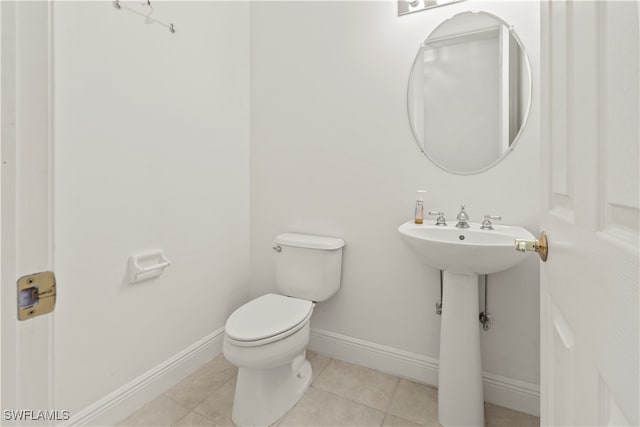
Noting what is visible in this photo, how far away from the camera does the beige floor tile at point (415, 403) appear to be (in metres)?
1.44

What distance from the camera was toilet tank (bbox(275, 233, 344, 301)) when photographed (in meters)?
1.75

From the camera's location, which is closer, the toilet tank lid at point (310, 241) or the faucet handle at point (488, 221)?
the faucet handle at point (488, 221)

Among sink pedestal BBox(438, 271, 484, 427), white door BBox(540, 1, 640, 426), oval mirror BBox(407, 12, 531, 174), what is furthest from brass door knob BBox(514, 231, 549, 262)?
oval mirror BBox(407, 12, 531, 174)

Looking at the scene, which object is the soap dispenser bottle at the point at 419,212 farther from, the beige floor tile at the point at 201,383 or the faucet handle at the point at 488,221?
the beige floor tile at the point at 201,383

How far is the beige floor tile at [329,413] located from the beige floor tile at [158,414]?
19.5 inches

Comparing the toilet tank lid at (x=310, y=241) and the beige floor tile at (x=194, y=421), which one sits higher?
the toilet tank lid at (x=310, y=241)

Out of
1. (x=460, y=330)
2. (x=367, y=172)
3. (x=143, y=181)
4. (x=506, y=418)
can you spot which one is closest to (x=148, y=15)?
(x=143, y=181)

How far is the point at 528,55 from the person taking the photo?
140cm

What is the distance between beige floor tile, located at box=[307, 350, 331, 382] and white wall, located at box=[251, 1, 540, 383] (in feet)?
0.60

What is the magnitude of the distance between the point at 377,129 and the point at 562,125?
1223 mm

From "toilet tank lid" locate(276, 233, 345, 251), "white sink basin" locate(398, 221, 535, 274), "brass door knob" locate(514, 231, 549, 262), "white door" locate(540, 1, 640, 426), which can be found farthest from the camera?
"toilet tank lid" locate(276, 233, 345, 251)

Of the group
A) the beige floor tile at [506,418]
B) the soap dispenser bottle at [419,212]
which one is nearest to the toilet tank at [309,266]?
the soap dispenser bottle at [419,212]

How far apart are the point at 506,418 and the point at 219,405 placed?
1.35 meters

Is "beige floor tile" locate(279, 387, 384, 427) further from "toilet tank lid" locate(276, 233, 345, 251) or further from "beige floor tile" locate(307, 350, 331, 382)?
"toilet tank lid" locate(276, 233, 345, 251)
